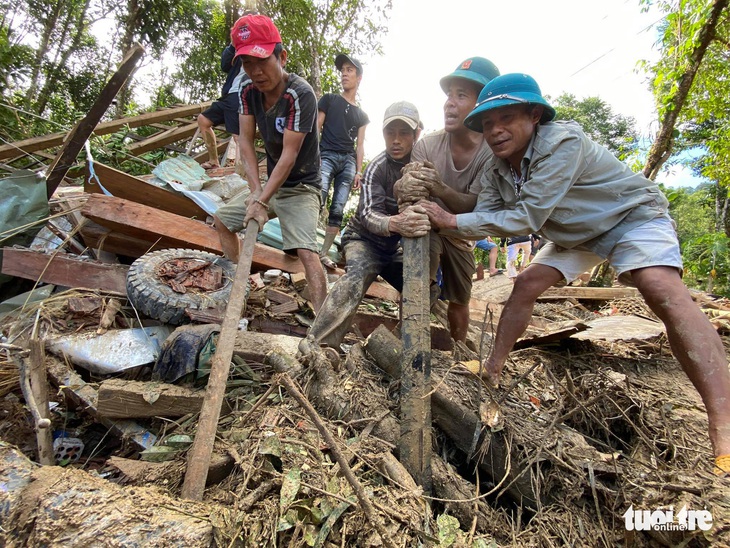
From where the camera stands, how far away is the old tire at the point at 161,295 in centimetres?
312

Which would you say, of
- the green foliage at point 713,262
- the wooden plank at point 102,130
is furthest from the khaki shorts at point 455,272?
the green foliage at point 713,262

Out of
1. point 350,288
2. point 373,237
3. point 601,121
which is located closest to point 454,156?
point 373,237

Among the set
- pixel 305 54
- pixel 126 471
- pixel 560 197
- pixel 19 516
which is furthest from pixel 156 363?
pixel 305 54

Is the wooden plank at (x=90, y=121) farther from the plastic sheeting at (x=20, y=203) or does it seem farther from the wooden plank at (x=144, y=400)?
the wooden plank at (x=144, y=400)

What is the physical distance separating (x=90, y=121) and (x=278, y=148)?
6.19 ft

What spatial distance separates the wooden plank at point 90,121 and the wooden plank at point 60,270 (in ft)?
3.06

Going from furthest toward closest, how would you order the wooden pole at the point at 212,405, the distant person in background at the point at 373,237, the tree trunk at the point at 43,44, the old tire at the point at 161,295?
the tree trunk at the point at 43,44 < the old tire at the point at 161,295 < the distant person in background at the point at 373,237 < the wooden pole at the point at 212,405

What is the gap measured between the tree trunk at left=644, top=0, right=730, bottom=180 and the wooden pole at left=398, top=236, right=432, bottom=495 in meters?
6.63

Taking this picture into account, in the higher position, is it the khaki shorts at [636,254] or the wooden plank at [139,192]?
the wooden plank at [139,192]

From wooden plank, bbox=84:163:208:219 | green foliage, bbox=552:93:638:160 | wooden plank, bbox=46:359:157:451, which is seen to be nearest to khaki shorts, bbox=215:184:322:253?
wooden plank, bbox=84:163:208:219

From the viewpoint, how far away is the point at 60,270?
3.58 metres

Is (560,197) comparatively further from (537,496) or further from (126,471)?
(126,471)

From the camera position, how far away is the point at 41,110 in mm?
13367

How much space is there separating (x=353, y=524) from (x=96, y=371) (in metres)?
2.22
